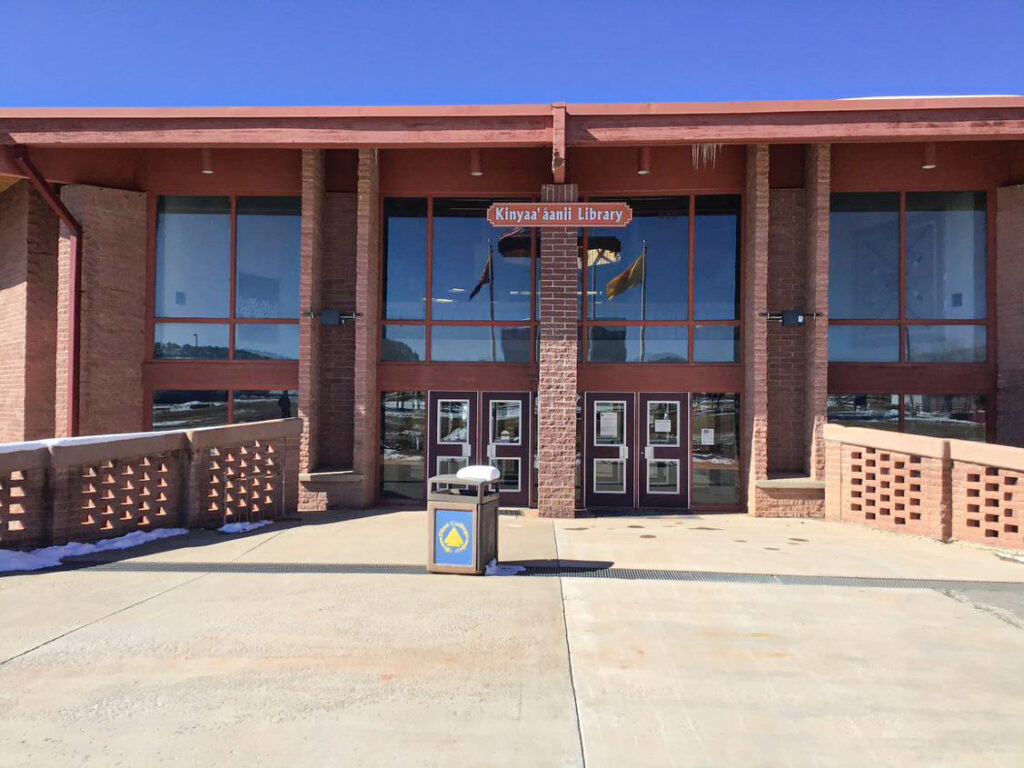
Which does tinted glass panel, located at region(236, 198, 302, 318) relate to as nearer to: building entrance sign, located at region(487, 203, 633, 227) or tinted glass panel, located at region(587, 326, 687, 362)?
building entrance sign, located at region(487, 203, 633, 227)

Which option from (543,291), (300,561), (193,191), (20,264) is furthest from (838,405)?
(20,264)

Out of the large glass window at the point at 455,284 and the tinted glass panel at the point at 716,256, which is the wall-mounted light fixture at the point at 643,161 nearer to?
the tinted glass panel at the point at 716,256

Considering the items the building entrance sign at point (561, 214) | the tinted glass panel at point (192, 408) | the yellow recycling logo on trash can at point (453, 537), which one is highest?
the building entrance sign at point (561, 214)

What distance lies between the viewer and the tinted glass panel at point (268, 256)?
12.7 m

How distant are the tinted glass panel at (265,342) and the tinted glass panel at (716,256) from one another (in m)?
7.40

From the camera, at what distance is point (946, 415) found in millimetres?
12172

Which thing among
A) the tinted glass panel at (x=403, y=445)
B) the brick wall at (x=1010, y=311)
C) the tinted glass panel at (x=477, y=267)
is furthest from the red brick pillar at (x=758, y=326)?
the tinted glass panel at (x=403, y=445)

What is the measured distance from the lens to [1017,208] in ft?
38.7

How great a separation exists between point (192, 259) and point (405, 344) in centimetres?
430

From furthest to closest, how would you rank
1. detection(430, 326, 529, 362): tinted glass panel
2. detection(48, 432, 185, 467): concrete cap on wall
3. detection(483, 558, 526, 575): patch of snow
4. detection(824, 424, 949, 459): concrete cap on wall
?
detection(430, 326, 529, 362): tinted glass panel
detection(824, 424, 949, 459): concrete cap on wall
detection(48, 432, 185, 467): concrete cap on wall
detection(483, 558, 526, 575): patch of snow

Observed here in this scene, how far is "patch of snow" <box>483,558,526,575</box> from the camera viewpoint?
7309 mm

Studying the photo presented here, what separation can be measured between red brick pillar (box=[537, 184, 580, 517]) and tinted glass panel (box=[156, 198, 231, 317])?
6070 mm

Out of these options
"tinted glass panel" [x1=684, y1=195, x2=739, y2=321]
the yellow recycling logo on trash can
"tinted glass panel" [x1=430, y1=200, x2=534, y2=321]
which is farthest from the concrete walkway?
"tinted glass panel" [x1=430, y1=200, x2=534, y2=321]

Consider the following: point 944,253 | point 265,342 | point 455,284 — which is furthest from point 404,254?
point 944,253
